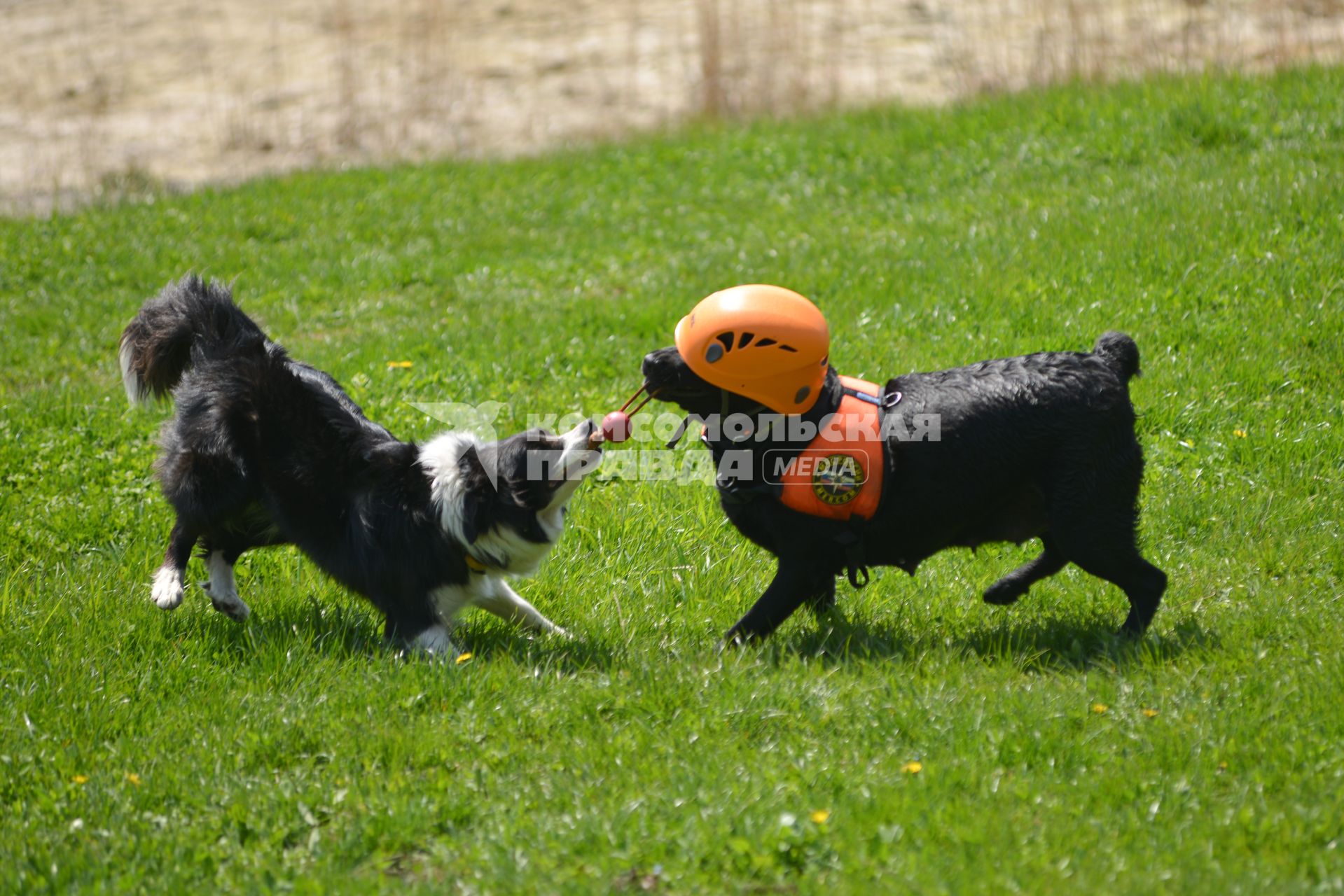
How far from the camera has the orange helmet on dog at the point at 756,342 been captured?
4117 millimetres

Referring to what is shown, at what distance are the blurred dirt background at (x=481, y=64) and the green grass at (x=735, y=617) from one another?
101 inches

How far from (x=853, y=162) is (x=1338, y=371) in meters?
5.32

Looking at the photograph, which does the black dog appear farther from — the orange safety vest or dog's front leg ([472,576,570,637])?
dog's front leg ([472,576,570,637])

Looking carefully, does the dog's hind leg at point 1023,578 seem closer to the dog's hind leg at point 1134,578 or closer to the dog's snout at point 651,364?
the dog's hind leg at point 1134,578

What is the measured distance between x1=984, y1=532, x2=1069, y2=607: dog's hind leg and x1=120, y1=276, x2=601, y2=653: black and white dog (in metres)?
1.73

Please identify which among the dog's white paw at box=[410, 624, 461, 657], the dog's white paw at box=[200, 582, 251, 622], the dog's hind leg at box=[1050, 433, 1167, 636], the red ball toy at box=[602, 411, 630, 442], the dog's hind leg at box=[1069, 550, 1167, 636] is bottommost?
the dog's white paw at box=[200, 582, 251, 622]

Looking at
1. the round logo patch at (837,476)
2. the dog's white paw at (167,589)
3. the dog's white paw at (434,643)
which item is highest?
the round logo patch at (837,476)

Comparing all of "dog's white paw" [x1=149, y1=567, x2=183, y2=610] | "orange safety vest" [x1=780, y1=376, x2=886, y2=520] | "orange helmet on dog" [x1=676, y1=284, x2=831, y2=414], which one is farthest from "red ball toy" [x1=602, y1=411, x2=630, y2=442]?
"dog's white paw" [x1=149, y1=567, x2=183, y2=610]

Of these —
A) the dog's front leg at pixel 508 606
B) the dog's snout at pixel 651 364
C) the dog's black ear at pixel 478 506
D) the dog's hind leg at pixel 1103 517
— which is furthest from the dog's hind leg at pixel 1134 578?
the dog's black ear at pixel 478 506

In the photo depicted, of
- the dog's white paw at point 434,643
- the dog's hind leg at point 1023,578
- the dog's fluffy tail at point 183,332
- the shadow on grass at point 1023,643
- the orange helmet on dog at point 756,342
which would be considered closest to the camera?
the orange helmet on dog at point 756,342

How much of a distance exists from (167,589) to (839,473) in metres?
2.88

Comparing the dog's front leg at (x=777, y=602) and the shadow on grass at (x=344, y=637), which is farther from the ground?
the dog's front leg at (x=777, y=602)

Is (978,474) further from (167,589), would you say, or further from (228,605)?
(167,589)

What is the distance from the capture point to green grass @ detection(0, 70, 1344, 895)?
3.31 metres
